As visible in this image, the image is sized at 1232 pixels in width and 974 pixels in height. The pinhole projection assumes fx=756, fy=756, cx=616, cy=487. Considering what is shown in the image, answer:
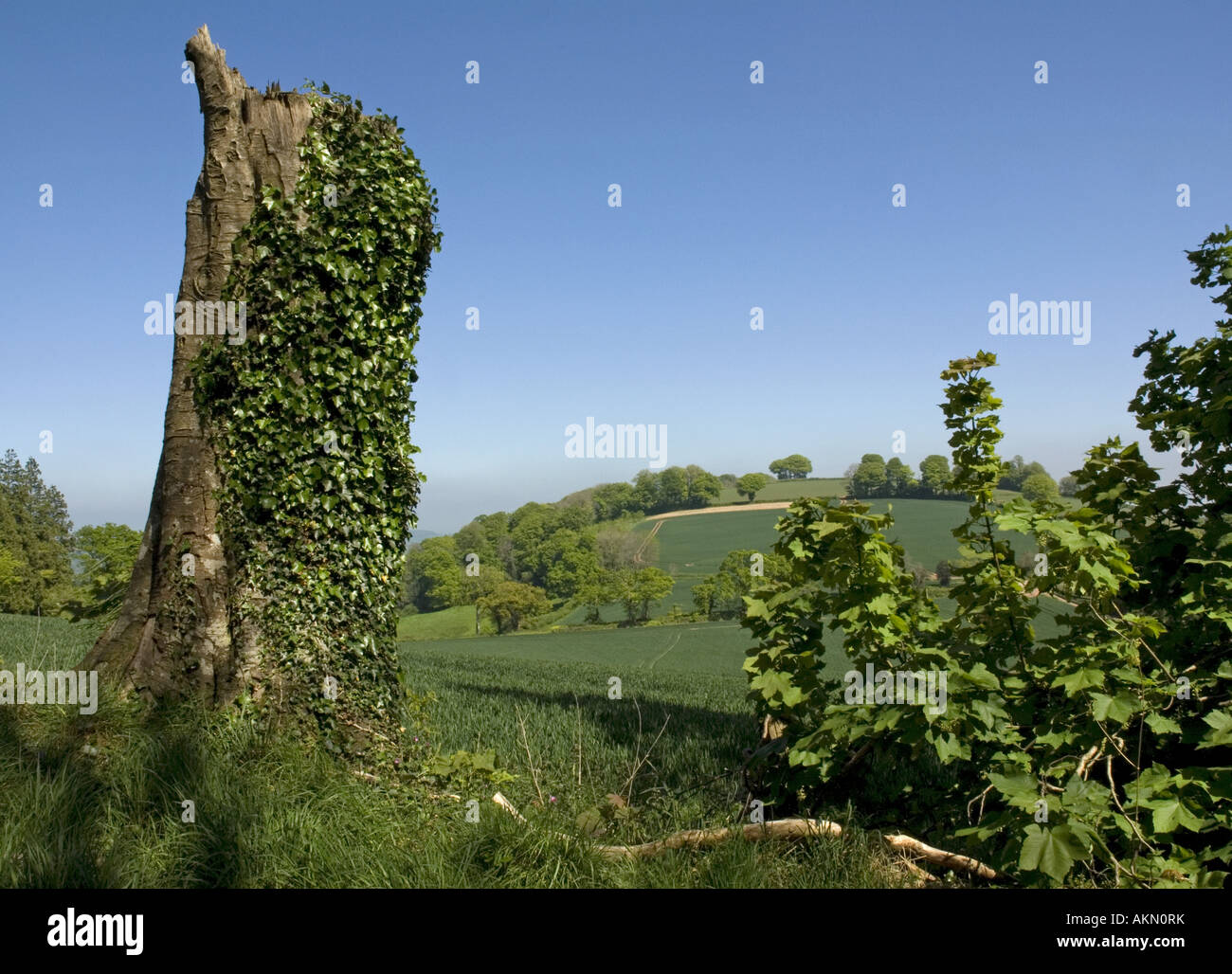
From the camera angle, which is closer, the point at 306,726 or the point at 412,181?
the point at 306,726

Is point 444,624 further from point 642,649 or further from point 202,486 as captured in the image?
point 202,486

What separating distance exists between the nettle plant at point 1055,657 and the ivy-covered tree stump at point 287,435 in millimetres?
3110

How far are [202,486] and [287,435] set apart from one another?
2.90ft

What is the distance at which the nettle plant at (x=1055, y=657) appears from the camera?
4.16 meters

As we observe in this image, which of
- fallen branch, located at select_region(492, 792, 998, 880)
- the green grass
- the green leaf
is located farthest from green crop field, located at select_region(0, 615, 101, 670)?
the green grass

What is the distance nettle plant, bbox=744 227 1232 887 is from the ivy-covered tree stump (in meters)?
3.11

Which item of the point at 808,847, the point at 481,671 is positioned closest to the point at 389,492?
the point at 808,847

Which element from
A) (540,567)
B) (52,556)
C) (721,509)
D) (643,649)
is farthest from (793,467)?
(52,556)

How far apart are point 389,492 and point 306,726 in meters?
1.89

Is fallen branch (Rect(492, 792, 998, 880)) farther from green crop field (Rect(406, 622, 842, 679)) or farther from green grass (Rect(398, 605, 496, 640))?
green grass (Rect(398, 605, 496, 640))

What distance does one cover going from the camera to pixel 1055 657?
444 centimetres

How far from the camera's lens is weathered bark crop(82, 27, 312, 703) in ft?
19.0
